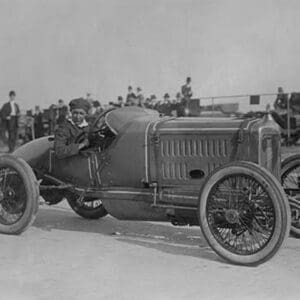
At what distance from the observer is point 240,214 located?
5801 millimetres

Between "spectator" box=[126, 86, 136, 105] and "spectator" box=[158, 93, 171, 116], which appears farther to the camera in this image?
"spectator" box=[126, 86, 136, 105]

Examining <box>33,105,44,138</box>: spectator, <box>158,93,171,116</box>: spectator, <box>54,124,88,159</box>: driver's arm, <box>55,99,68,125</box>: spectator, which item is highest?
<box>54,124,88,159</box>: driver's arm

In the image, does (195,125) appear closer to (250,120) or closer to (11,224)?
(250,120)

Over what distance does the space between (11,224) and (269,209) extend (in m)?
2.95

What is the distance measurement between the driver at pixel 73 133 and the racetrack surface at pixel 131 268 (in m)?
0.94

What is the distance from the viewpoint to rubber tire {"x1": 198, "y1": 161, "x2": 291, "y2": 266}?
5.46 metres

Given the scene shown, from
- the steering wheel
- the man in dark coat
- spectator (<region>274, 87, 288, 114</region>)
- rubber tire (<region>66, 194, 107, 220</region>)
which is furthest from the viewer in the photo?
the man in dark coat

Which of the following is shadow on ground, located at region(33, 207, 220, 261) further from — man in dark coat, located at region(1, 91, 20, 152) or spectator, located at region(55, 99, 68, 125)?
spectator, located at region(55, 99, 68, 125)

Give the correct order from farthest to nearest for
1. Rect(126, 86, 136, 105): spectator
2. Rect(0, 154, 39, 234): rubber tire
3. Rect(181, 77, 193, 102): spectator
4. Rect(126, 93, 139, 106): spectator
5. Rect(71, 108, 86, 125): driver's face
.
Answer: Rect(126, 86, 136, 105): spectator, Rect(181, 77, 193, 102): spectator, Rect(126, 93, 139, 106): spectator, Rect(71, 108, 86, 125): driver's face, Rect(0, 154, 39, 234): rubber tire

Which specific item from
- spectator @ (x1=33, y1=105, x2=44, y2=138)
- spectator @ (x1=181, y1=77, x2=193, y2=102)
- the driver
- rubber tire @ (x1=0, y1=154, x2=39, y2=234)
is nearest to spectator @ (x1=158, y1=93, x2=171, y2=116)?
spectator @ (x1=181, y1=77, x2=193, y2=102)

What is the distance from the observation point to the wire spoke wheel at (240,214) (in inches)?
225

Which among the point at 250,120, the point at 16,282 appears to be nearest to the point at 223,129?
the point at 250,120

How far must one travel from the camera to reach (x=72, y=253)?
20.3 feet

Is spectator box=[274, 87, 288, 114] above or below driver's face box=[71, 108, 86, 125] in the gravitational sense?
below
